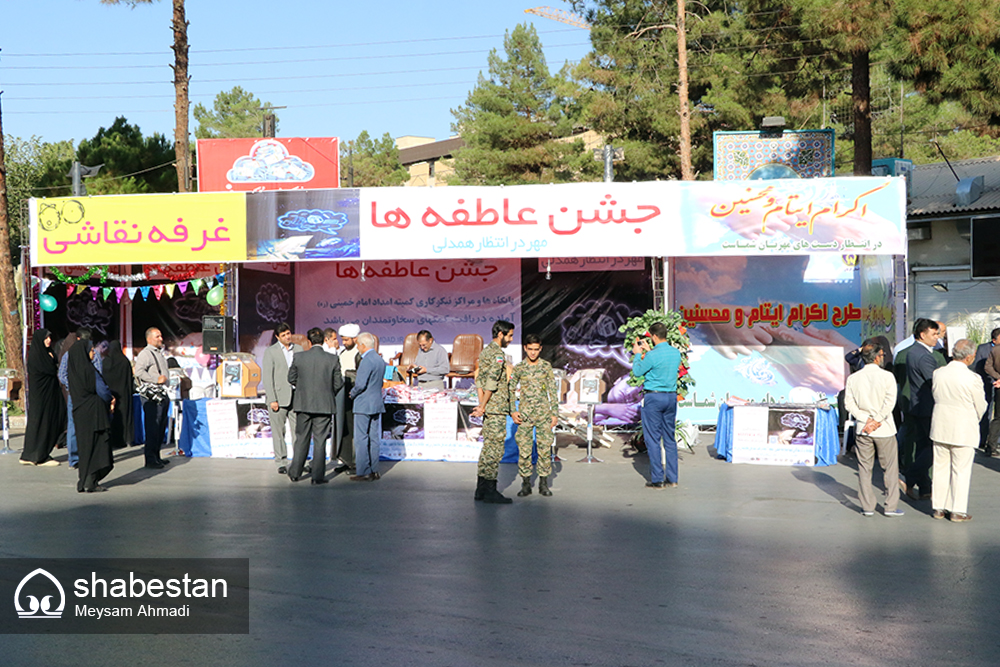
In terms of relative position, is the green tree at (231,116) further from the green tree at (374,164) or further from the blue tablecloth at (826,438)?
the blue tablecloth at (826,438)

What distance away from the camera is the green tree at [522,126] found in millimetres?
35594

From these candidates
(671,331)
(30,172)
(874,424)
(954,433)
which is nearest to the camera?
(954,433)

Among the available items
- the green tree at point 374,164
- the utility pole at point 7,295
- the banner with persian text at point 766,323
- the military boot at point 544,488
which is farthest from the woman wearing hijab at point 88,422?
the green tree at point 374,164

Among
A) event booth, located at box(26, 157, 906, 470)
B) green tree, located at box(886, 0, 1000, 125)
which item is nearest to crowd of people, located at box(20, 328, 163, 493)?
event booth, located at box(26, 157, 906, 470)

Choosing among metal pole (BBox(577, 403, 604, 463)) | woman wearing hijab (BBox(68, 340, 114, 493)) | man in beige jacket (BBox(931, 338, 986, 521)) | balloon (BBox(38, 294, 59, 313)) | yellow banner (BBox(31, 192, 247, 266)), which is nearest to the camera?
man in beige jacket (BBox(931, 338, 986, 521))

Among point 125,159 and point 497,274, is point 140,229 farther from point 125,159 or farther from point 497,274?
point 125,159

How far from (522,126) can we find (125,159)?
54.6 ft

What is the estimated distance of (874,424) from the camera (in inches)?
326

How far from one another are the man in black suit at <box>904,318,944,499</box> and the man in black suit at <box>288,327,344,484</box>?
18.8 ft

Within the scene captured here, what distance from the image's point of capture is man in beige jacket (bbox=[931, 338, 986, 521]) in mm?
8039

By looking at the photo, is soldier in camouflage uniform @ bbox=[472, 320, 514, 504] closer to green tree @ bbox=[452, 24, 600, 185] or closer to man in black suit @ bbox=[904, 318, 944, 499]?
man in black suit @ bbox=[904, 318, 944, 499]

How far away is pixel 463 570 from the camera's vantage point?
256 inches

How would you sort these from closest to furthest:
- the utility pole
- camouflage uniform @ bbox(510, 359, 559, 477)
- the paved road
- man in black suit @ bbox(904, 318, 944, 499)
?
the paved road
man in black suit @ bbox(904, 318, 944, 499)
camouflage uniform @ bbox(510, 359, 559, 477)
the utility pole

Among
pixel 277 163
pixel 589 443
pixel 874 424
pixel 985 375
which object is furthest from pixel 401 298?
pixel 874 424
